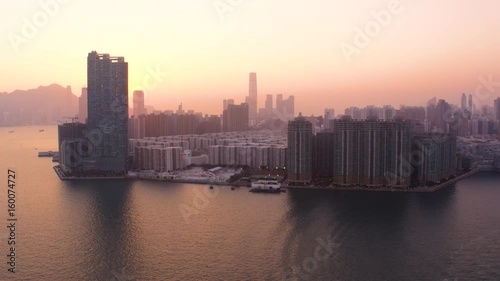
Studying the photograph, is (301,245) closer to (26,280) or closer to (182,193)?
(26,280)

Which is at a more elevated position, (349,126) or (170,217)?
(349,126)

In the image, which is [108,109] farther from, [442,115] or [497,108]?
[497,108]

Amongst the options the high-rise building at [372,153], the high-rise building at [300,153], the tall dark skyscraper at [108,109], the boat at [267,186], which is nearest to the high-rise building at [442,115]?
the high-rise building at [372,153]

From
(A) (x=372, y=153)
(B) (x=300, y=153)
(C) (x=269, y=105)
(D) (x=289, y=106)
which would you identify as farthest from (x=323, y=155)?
(C) (x=269, y=105)

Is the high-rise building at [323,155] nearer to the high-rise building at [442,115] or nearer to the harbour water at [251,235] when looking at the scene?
the harbour water at [251,235]

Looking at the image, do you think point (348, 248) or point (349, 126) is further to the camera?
point (349, 126)

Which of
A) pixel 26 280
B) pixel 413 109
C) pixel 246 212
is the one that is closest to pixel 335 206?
pixel 246 212

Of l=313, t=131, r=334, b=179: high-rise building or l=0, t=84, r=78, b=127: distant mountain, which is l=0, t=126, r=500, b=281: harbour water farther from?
l=0, t=84, r=78, b=127: distant mountain
